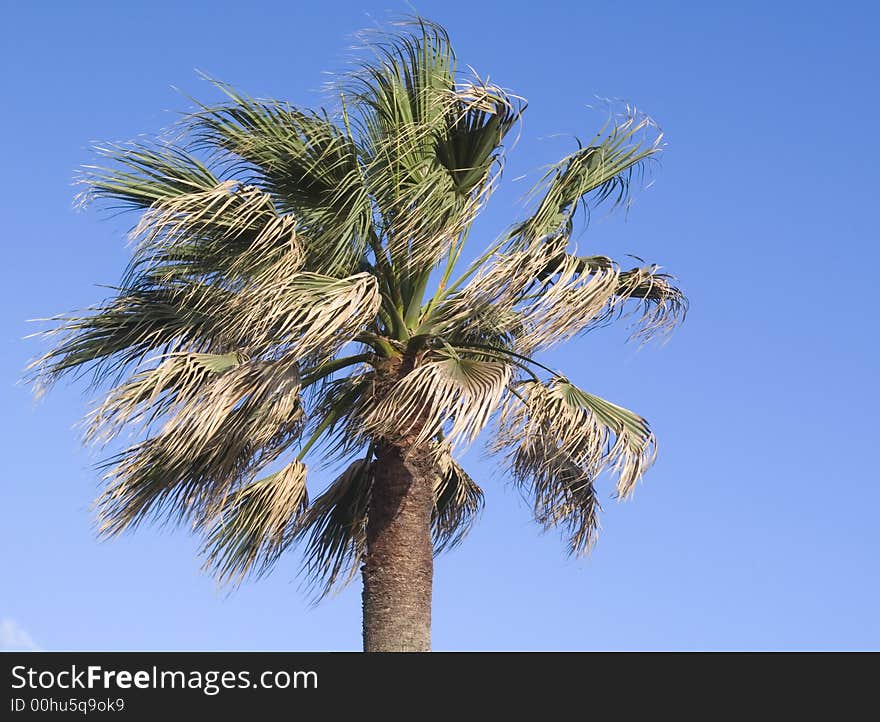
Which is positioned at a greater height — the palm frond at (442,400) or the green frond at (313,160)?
the green frond at (313,160)

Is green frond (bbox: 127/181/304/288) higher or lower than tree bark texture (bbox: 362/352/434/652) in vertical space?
higher

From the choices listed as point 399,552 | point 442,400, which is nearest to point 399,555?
point 399,552

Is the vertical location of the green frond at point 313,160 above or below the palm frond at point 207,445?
A: above

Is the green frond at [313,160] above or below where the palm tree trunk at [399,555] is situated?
above

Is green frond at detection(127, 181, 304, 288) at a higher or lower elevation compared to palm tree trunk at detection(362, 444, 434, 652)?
higher

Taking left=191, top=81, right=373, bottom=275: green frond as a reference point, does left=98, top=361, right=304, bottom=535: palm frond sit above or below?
below

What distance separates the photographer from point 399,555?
10414 millimetres

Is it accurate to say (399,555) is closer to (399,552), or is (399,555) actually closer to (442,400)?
(399,552)

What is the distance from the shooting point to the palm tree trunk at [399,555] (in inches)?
403

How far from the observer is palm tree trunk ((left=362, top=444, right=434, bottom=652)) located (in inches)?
403

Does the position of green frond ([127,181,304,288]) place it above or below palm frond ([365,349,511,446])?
above

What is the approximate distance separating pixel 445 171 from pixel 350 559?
126 inches
